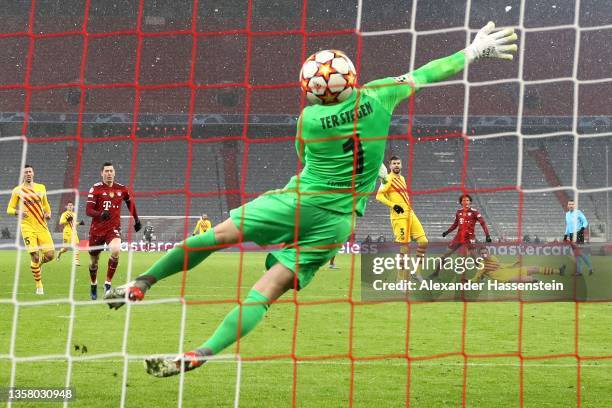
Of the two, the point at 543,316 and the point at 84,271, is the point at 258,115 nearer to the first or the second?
the point at 84,271

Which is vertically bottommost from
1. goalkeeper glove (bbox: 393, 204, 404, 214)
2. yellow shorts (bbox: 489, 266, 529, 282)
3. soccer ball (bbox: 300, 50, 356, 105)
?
soccer ball (bbox: 300, 50, 356, 105)

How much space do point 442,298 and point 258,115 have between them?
20.9 m

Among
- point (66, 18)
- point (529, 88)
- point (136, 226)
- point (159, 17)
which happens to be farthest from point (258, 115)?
point (136, 226)

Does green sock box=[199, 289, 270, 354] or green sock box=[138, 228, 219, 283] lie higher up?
green sock box=[138, 228, 219, 283]

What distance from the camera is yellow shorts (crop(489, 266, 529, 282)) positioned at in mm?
14234

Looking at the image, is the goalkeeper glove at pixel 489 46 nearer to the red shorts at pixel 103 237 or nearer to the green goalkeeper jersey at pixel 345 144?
the green goalkeeper jersey at pixel 345 144

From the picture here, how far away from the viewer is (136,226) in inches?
428

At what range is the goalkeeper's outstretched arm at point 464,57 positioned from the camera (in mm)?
5066

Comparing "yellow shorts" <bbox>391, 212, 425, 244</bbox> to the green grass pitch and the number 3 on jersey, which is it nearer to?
the green grass pitch

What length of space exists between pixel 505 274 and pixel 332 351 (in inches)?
279

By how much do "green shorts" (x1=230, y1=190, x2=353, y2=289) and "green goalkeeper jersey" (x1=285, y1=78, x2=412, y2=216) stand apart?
0.26 ft

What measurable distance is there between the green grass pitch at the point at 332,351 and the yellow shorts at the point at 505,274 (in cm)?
142

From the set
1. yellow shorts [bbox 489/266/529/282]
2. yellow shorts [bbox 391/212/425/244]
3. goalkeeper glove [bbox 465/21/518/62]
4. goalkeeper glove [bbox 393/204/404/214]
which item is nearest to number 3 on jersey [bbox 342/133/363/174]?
goalkeeper glove [bbox 465/21/518/62]

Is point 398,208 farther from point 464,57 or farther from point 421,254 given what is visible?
point 464,57
